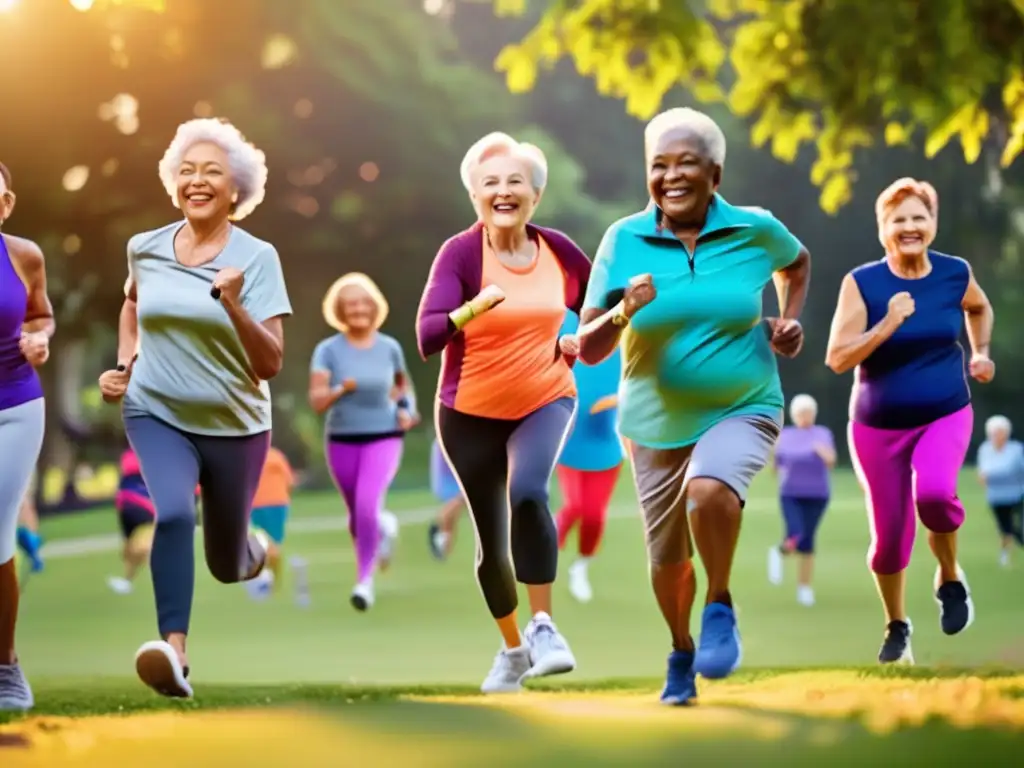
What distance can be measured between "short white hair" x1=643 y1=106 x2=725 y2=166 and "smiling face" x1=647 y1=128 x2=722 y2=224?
0.05ft

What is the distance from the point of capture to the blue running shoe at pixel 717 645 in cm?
588

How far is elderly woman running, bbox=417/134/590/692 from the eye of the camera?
23.3ft

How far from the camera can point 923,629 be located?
404 inches

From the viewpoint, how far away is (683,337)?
20.7 feet

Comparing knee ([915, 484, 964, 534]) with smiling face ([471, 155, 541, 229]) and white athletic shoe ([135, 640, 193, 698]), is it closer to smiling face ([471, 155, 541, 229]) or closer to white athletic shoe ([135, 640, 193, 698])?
smiling face ([471, 155, 541, 229])

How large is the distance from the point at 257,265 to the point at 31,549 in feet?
24.5

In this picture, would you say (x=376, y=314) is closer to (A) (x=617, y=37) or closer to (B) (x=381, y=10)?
(A) (x=617, y=37)

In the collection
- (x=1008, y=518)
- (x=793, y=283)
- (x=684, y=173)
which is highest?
(x=684, y=173)

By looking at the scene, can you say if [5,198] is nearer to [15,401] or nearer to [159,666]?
[15,401]

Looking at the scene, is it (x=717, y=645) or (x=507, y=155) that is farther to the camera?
(x=507, y=155)

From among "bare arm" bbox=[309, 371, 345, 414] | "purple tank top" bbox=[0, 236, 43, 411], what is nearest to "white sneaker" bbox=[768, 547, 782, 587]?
"bare arm" bbox=[309, 371, 345, 414]

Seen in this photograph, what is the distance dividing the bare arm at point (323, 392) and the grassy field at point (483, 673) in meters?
1.49

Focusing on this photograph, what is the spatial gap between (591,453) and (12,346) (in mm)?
4219

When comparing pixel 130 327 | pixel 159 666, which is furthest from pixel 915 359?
pixel 159 666
